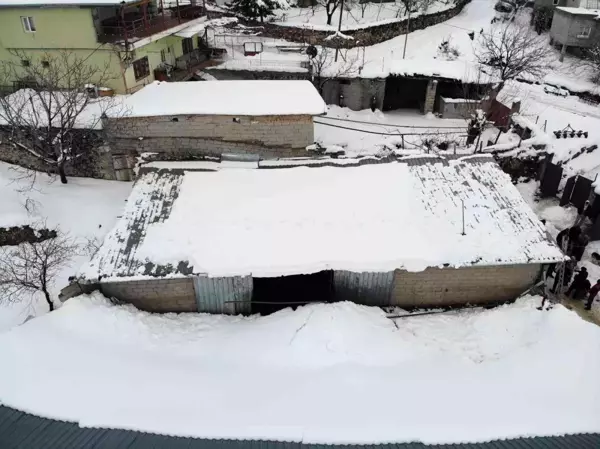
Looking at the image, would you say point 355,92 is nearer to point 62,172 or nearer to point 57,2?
point 57,2

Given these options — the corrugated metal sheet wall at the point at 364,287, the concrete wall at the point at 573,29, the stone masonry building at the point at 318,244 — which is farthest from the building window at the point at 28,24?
the concrete wall at the point at 573,29

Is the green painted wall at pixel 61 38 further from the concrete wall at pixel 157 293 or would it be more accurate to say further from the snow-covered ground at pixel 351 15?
the snow-covered ground at pixel 351 15

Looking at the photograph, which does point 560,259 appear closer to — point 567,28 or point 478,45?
point 478,45

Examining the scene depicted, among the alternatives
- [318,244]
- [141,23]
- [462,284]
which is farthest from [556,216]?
[141,23]

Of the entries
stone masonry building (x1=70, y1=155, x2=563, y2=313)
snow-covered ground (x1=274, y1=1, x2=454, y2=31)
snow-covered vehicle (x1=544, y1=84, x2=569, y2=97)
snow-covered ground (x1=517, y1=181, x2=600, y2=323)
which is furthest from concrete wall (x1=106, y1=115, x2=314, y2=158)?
snow-covered vehicle (x1=544, y1=84, x2=569, y2=97)

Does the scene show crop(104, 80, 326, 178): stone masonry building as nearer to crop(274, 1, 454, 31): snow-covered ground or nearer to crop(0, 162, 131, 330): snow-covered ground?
crop(0, 162, 131, 330): snow-covered ground

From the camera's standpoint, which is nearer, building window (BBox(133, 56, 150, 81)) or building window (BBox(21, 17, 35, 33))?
building window (BBox(21, 17, 35, 33))
